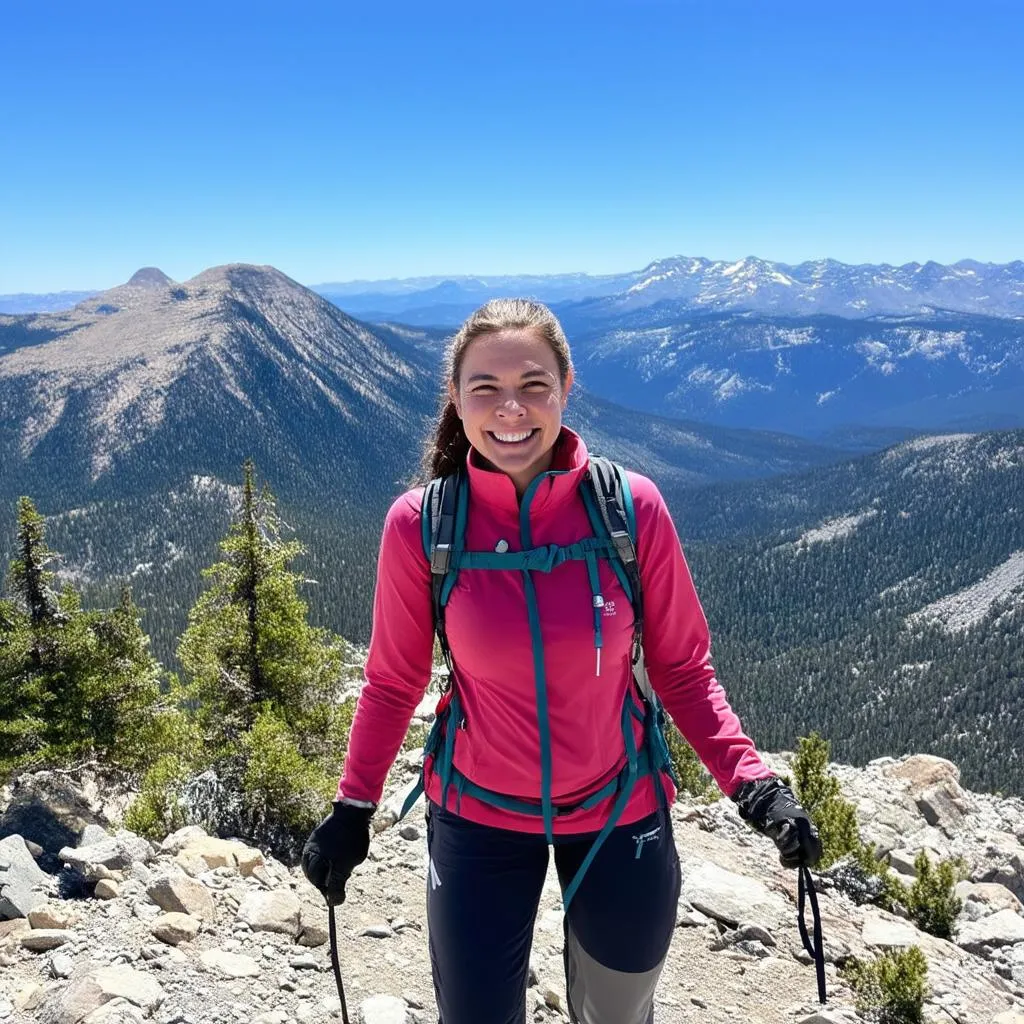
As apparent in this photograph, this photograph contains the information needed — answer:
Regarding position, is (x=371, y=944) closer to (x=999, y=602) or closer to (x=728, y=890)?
(x=728, y=890)

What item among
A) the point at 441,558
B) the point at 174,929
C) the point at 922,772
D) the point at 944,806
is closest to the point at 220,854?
the point at 174,929

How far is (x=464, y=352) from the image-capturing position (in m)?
4.38

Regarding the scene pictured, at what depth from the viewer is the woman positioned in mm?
4027

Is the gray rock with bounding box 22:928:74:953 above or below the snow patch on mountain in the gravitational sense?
above

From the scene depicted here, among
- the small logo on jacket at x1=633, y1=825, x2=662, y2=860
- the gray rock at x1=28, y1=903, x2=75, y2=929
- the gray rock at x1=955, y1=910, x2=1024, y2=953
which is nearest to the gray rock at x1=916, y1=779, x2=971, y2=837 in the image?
the gray rock at x1=955, y1=910, x2=1024, y2=953

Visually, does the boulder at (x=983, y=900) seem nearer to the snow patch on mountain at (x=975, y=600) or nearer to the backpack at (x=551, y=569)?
the backpack at (x=551, y=569)

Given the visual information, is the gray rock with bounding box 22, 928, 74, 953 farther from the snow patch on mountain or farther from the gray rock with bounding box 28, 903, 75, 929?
the snow patch on mountain

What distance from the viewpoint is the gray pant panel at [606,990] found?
14.1ft

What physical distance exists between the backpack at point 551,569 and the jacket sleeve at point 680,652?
0.29 ft

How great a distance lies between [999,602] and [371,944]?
611ft

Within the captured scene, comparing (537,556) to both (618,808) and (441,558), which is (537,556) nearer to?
(441,558)

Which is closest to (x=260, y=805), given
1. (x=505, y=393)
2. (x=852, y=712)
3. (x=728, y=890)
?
(x=728, y=890)

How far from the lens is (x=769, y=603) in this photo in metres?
178

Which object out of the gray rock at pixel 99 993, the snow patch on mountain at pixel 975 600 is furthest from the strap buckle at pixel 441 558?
the snow patch on mountain at pixel 975 600
